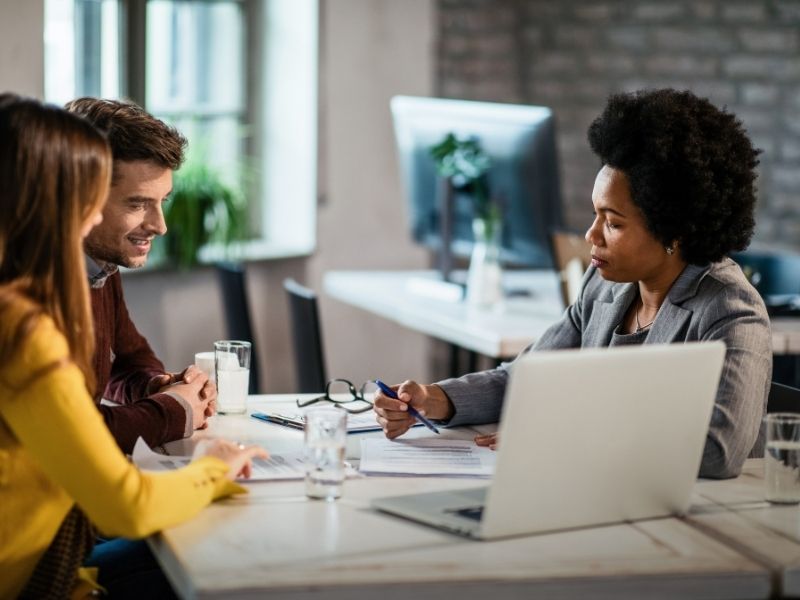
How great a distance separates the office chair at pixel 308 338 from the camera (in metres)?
3.13

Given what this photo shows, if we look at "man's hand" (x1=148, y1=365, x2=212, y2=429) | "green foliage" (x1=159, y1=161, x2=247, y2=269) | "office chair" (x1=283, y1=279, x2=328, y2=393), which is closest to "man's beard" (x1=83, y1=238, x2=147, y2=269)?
"man's hand" (x1=148, y1=365, x2=212, y2=429)

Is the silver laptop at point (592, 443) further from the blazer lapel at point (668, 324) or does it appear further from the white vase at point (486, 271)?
the white vase at point (486, 271)

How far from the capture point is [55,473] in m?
1.45

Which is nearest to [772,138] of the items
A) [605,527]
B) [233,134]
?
[233,134]

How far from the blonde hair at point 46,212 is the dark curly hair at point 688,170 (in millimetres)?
881

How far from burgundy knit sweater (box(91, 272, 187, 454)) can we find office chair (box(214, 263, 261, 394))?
1.28 meters

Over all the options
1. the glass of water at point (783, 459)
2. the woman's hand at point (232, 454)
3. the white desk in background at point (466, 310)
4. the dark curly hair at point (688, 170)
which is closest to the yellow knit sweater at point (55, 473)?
the woman's hand at point (232, 454)

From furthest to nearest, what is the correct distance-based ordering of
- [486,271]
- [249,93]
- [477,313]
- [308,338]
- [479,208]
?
[249,93], [479,208], [486,271], [477,313], [308,338]

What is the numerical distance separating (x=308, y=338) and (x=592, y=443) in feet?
5.81

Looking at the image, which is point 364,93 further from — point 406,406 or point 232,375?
point 406,406

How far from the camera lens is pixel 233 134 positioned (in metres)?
4.70

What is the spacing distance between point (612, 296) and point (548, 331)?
161 millimetres

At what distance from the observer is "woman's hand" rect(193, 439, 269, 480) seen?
5.47 ft


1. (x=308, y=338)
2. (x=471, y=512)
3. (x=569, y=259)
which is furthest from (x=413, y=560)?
(x=569, y=259)
